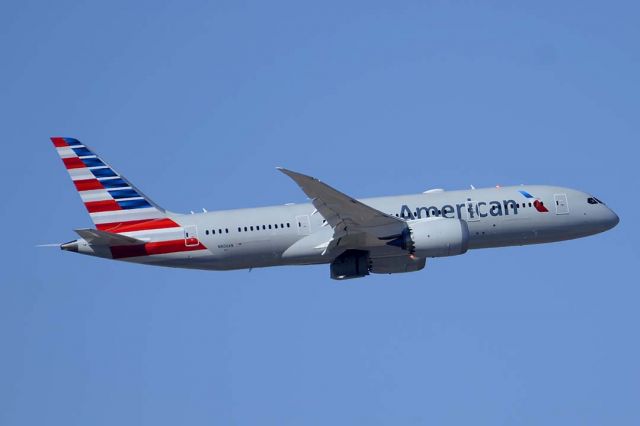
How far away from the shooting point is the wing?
59.6 m

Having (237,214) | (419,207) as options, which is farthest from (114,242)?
(419,207)

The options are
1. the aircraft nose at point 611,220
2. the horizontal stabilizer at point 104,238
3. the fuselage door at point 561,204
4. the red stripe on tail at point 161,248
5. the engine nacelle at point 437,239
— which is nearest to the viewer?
the horizontal stabilizer at point 104,238

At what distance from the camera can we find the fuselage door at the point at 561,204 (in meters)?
64.9

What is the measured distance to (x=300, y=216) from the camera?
62875 millimetres

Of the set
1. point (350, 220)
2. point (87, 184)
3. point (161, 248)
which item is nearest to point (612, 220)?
point (350, 220)

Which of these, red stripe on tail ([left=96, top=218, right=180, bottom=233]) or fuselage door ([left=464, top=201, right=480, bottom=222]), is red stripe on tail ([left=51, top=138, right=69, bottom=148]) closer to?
red stripe on tail ([left=96, top=218, right=180, bottom=233])

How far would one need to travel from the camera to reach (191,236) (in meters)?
62.7

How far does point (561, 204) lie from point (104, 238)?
25066mm

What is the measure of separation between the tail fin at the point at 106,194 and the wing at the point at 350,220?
9099 millimetres

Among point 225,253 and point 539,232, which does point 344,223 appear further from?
point 539,232

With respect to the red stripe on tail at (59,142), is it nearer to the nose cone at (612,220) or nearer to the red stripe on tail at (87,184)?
the red stripe on tail at (87,184)

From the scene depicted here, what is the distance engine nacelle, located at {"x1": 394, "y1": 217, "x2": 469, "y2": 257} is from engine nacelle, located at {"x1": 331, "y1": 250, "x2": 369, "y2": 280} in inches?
101

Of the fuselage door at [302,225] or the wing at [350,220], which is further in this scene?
the fuselage door at [302,225]

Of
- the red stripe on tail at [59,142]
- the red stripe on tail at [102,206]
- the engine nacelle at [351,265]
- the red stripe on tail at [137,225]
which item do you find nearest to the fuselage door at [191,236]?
the red stripe on tail at [137,225]
